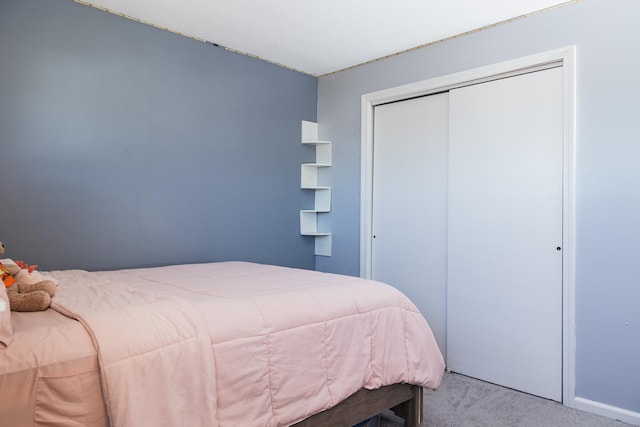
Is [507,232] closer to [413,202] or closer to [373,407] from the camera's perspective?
[413,202]

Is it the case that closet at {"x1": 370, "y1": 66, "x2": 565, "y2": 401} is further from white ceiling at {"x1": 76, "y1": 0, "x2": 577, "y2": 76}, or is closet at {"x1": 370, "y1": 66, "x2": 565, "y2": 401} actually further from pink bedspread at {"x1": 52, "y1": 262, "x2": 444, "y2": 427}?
pink bedspread at {"x1": 52, "y1": 262, "x2": 444, "y2": 427}

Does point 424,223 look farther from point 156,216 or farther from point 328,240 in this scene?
point 156,216

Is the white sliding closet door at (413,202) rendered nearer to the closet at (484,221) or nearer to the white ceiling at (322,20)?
the closet at (484,221)

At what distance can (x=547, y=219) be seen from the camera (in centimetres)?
269

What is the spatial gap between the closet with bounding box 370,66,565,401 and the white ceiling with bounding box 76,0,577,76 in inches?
16.4

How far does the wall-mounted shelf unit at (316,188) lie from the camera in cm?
390

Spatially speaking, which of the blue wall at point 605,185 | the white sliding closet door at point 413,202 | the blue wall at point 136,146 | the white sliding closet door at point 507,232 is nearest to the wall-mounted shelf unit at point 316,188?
the blue wall at point 136,146

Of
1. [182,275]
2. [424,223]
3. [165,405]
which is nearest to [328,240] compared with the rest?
[424,223]

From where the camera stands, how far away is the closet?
8.82 ft

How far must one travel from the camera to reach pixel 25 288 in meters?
1.60

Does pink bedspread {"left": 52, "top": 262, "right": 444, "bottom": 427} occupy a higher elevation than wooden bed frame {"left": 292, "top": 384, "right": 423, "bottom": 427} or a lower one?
higher

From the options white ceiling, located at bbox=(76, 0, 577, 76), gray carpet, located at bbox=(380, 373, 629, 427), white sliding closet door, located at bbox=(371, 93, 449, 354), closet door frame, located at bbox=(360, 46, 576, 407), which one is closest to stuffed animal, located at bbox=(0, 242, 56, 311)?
gray carpet, located at bbox=(380, 373, 629, 427)

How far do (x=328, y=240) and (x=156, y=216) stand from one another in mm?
1495

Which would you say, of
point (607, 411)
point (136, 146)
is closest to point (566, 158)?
point (607, 411)
